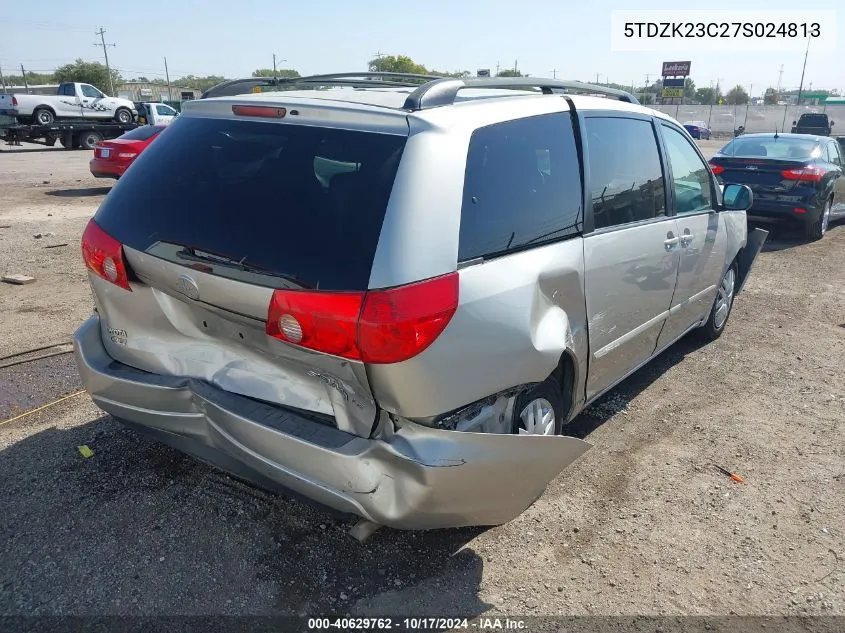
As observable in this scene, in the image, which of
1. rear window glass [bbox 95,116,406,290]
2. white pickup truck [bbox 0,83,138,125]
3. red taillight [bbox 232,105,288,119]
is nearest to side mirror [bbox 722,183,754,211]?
rear window glass [bbox 95,116,406,290]

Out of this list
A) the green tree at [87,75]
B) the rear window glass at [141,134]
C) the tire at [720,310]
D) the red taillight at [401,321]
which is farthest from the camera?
the green tree at [87,75]

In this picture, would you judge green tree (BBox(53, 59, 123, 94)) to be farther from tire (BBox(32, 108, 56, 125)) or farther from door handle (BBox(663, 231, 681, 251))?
door handle (BBox(663, 231, 681, 251))

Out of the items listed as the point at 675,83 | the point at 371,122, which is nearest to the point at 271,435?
the point at 371,122

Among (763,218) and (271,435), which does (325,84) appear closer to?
(271,435)

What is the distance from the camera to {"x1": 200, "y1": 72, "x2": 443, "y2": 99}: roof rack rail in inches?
133

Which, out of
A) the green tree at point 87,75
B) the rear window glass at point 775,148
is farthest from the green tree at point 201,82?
the rear window glass at point 775,148

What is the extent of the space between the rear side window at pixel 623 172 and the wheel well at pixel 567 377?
684 mm

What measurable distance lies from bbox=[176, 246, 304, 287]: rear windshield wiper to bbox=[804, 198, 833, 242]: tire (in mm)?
9848

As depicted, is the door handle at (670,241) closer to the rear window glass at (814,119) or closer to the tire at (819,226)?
the tire at (819,226)

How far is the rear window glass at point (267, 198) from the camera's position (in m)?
2.16

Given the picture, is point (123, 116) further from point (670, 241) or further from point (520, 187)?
point (520, 187)

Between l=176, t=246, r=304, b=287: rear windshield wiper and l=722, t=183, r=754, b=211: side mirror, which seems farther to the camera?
l=722, t=183, r=754, b=211: side mirror

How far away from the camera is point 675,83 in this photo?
89.8m

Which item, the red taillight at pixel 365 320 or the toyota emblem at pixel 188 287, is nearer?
the red taillight at pixel 365 320
